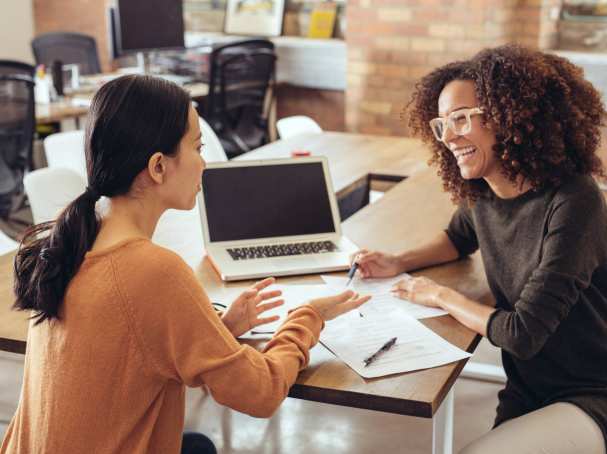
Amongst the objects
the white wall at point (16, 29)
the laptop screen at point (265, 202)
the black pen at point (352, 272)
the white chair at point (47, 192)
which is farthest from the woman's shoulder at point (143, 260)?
the white wall at point (16, 29)

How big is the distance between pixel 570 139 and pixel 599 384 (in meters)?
0.51

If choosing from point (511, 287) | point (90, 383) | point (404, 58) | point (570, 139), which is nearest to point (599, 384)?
point (511, 287)

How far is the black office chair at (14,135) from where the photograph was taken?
4414 mm

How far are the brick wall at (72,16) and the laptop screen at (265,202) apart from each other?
16.4 feet

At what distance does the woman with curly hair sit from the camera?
1723 millimetres

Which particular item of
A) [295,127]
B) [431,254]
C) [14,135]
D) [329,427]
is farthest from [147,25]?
[431,254]

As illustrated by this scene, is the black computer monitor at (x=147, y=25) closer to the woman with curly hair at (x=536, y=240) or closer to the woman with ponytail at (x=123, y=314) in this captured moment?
the woman with curly hair at (x=536, y=240)

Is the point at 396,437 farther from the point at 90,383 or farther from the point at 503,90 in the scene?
the point at 90,383

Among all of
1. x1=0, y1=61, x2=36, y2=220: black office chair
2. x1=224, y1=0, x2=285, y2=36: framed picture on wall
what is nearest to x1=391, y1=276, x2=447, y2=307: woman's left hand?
x1=0, y1=61, x2=36, y2=220: black office chair

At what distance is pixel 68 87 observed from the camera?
5.46m

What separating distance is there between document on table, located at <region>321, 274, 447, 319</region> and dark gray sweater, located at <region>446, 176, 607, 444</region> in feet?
0.54

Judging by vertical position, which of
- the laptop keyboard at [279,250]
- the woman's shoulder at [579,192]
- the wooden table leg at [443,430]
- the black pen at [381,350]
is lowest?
the wooden table leg at [443,430]

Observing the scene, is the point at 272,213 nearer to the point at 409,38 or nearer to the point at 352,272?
the point at 352,272

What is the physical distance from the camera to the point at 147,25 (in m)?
5.86
